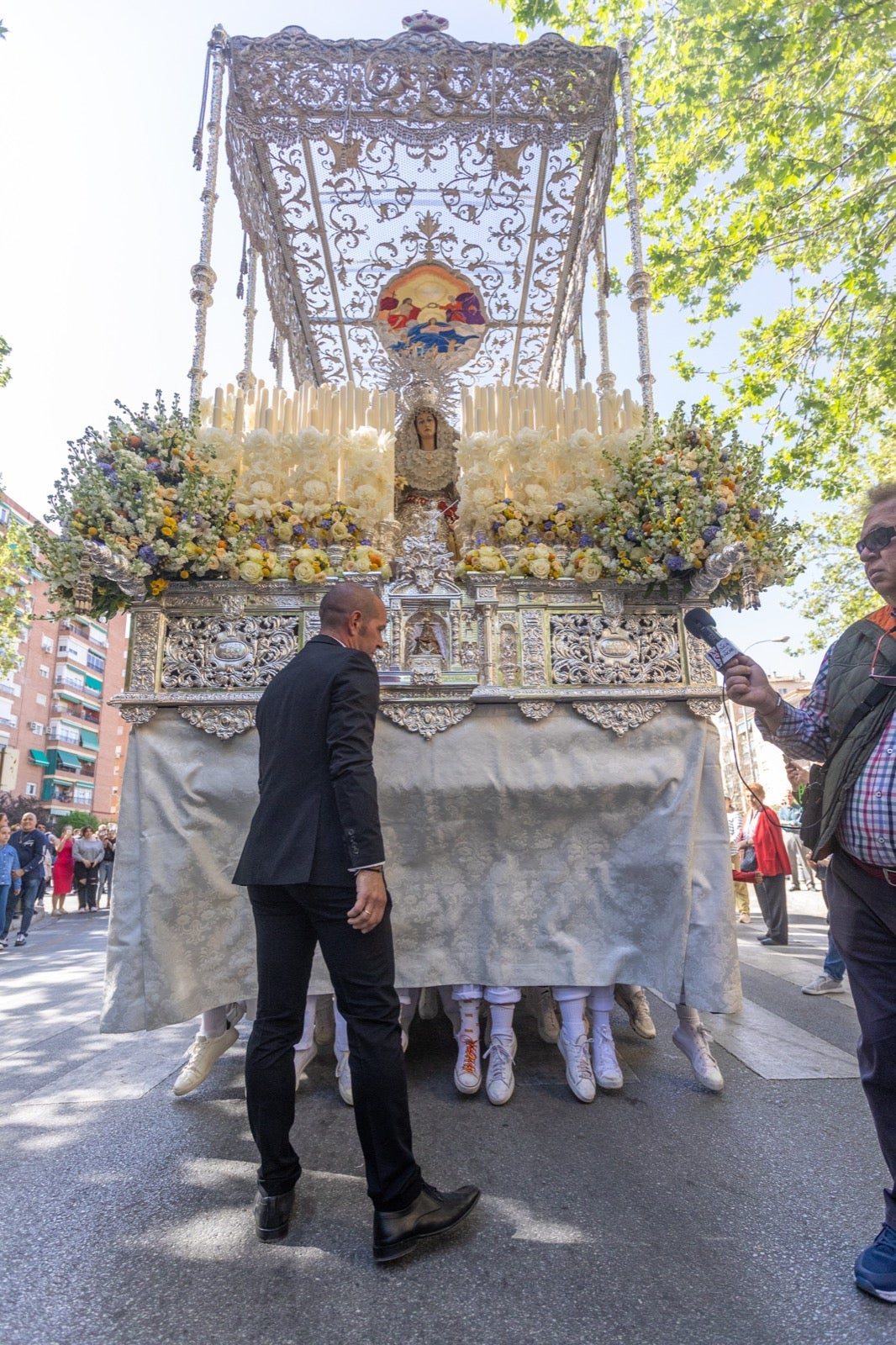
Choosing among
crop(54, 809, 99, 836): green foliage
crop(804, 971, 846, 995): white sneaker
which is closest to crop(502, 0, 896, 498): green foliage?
crop(804, 971, 846, 995): white sneaker

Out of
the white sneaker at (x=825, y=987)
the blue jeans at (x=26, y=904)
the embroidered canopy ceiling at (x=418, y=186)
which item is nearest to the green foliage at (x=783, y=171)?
the embroidered canopy ceiling at (x=418, y=186)

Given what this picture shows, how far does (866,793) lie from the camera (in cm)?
206

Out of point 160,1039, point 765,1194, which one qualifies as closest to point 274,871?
point 765,1194

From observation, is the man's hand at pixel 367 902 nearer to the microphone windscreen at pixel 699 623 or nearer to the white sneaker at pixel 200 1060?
the microphone windscreen at pixel 699 623

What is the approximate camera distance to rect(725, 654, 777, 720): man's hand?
7.32 ft

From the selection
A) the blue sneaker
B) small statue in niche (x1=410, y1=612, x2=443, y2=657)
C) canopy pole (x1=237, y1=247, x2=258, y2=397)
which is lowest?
the blue sneaker

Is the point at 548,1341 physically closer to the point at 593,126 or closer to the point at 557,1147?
the point at 557,1147

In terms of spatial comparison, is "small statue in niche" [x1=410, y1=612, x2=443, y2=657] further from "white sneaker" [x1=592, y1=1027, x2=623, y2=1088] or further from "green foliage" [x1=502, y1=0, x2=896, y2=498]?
"green foliage" [x1=502, y1=0, x2=896, y2=498]

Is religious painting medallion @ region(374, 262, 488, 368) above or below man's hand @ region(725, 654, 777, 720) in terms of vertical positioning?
above

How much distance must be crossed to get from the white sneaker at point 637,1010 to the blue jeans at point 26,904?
9148mm

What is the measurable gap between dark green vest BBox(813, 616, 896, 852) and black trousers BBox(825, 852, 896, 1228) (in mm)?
162

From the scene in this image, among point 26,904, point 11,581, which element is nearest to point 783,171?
point 26,904

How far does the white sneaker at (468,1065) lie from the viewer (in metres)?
3.18

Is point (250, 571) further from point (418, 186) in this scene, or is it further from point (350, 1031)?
point (418, 186)
